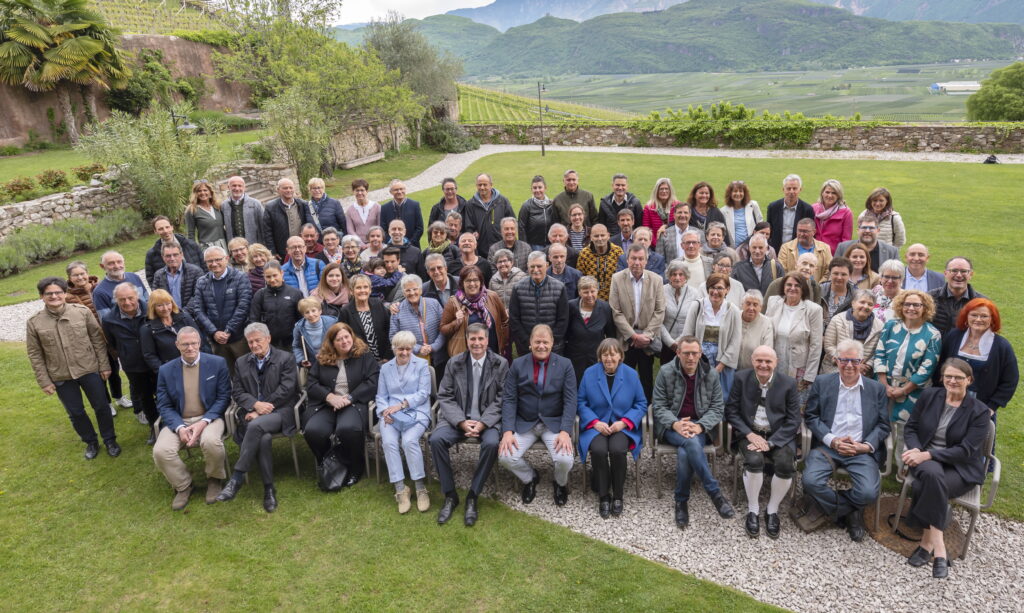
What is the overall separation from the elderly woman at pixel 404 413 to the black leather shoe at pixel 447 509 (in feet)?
0.65

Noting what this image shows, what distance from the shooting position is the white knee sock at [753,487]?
196 inches

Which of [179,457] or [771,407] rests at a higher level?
[771,407]

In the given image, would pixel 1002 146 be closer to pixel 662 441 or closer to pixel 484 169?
pixel 484 169

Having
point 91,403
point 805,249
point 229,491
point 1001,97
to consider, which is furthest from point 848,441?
point 1001,97

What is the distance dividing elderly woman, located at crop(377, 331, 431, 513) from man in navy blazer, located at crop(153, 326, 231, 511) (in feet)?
5.20

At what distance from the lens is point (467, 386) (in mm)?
5758

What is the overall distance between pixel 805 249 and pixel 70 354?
8164 mm

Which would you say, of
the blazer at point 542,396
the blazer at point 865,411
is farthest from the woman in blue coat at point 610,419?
the blazer at point 865,411

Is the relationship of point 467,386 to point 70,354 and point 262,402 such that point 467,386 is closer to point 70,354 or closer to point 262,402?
point 262,402

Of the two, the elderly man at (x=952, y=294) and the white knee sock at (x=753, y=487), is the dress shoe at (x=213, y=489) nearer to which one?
the white knee sock at (x=753, y=487)

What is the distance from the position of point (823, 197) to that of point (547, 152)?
2219cm

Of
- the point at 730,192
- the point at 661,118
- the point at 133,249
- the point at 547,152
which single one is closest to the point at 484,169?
the point at 547,152

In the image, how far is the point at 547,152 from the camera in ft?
94.5

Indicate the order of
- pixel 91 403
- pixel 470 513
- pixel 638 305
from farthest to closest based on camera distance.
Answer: pixel 638 305 → pixel 91 403 → pixel 470 513
